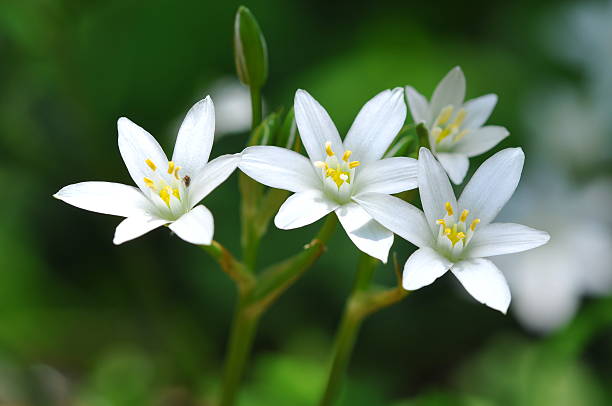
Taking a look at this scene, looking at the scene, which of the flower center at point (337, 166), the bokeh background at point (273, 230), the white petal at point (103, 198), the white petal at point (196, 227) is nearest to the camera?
the white petal at point (196, 227)

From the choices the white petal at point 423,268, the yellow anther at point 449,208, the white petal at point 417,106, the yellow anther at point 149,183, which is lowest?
the white petal at point 423,268

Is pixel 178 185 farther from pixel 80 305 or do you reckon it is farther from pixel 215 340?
pixel 80 305

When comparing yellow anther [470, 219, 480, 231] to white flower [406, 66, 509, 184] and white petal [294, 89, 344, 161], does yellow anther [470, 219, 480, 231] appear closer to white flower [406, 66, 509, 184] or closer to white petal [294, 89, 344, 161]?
white flower [406, 66, 509, 184]

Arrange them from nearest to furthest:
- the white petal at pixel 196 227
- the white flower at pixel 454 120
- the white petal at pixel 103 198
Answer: the white petal at pixel 196 227 < the white petal at pixel 103 198 < the white flower at pixel 454 120

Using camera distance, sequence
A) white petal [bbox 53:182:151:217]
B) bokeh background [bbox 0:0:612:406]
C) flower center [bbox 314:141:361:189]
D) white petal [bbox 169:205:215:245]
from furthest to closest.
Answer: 1. bokeh background [bbox 0:0:612:406]
2. flower center [bbox 314:141:361:189]
3. white petal [bbox 53:182:151:217]
4. white petal [bbox 169:205:215:245]

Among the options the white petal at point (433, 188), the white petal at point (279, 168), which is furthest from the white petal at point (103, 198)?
the white petal at point (433, 188)

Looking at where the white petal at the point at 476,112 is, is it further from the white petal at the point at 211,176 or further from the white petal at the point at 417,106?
the white petal at the point at 211,176

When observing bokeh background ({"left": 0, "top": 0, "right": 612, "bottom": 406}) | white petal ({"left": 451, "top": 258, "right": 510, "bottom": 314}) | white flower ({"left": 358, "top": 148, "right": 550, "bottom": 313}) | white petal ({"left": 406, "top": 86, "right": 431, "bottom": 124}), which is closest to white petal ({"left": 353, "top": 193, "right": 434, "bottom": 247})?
white flower ({"left": 358, "top": 148, "right": 550, "bottom": 313})

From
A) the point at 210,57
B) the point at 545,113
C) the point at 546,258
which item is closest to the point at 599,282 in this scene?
the point at 546,258
